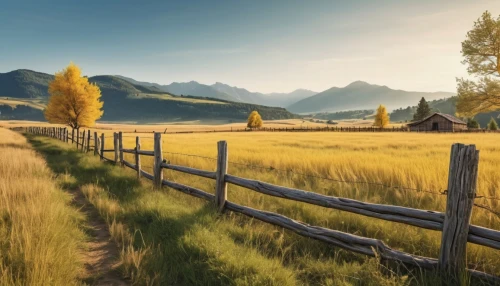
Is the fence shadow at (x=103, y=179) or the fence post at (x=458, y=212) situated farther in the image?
the fence shadow at (x=103, y=179)

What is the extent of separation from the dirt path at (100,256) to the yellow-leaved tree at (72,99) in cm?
2781

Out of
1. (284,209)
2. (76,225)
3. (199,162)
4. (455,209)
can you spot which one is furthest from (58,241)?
(199,162)

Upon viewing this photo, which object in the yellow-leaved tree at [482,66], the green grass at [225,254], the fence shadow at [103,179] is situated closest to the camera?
the green grass at [225,254]

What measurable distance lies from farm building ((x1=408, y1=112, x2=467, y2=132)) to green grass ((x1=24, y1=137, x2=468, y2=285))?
69975mm

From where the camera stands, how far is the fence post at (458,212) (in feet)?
11.5

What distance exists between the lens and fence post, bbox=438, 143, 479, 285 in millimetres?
3493

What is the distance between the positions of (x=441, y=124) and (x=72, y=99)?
68191 millimetres

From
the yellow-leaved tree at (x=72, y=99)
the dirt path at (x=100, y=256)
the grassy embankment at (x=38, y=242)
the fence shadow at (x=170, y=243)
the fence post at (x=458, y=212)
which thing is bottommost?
A: the dirt path at (x=100, y=256)

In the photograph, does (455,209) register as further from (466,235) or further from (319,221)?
(319,221)

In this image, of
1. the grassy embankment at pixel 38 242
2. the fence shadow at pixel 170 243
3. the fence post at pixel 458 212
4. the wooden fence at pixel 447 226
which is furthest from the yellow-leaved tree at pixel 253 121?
the fence post at pixel 458 212

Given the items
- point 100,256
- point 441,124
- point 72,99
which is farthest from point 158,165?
point 441,124

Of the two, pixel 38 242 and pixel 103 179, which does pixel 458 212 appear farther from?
pixel 103 179

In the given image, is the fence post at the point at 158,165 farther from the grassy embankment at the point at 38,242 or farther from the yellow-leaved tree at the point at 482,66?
the yellow-leaved tree at the point at 482,66

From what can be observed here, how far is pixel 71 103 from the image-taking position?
102 ft
